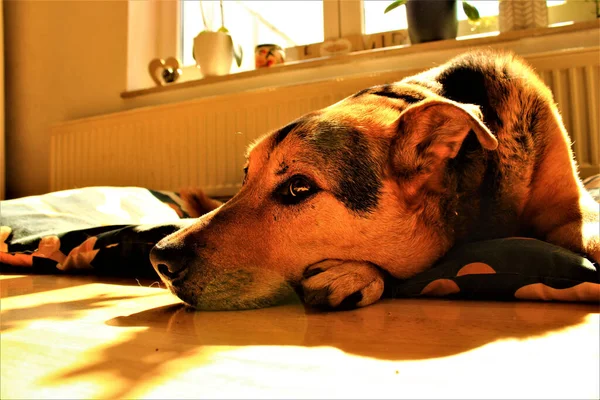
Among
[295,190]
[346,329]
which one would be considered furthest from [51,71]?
[346,329]

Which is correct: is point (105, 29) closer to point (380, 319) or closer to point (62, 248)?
point (62, 248)

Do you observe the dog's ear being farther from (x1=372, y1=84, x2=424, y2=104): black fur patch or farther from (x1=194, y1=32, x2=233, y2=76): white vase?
(x1=194, y1=32, x2=233, y2=76): white vase

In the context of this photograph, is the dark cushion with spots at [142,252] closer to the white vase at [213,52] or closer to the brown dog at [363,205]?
the brown dog at [363,205]

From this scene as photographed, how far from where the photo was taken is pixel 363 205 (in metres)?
1.11

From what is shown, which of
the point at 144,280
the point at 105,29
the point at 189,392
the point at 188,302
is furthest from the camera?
the point at 105,29

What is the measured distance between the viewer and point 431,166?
1152 millimetres

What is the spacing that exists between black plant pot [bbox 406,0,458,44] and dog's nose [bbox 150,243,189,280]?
249cm

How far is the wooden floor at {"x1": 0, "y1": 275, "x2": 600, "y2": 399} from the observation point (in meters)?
0.54

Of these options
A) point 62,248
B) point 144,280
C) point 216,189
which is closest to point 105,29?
point 216,189

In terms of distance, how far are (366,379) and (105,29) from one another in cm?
418

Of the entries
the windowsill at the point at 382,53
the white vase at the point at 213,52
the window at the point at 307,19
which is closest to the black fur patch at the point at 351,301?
the windowsill at the point at 382,53

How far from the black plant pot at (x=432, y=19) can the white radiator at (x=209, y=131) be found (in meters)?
0.35

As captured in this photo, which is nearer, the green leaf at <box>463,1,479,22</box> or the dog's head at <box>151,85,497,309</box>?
the dog's head at <box>151,85,497,309</box>

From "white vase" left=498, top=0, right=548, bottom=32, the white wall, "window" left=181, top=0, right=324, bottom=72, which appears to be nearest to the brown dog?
"white vase" left=498, top=0, right=548, bottom=32
